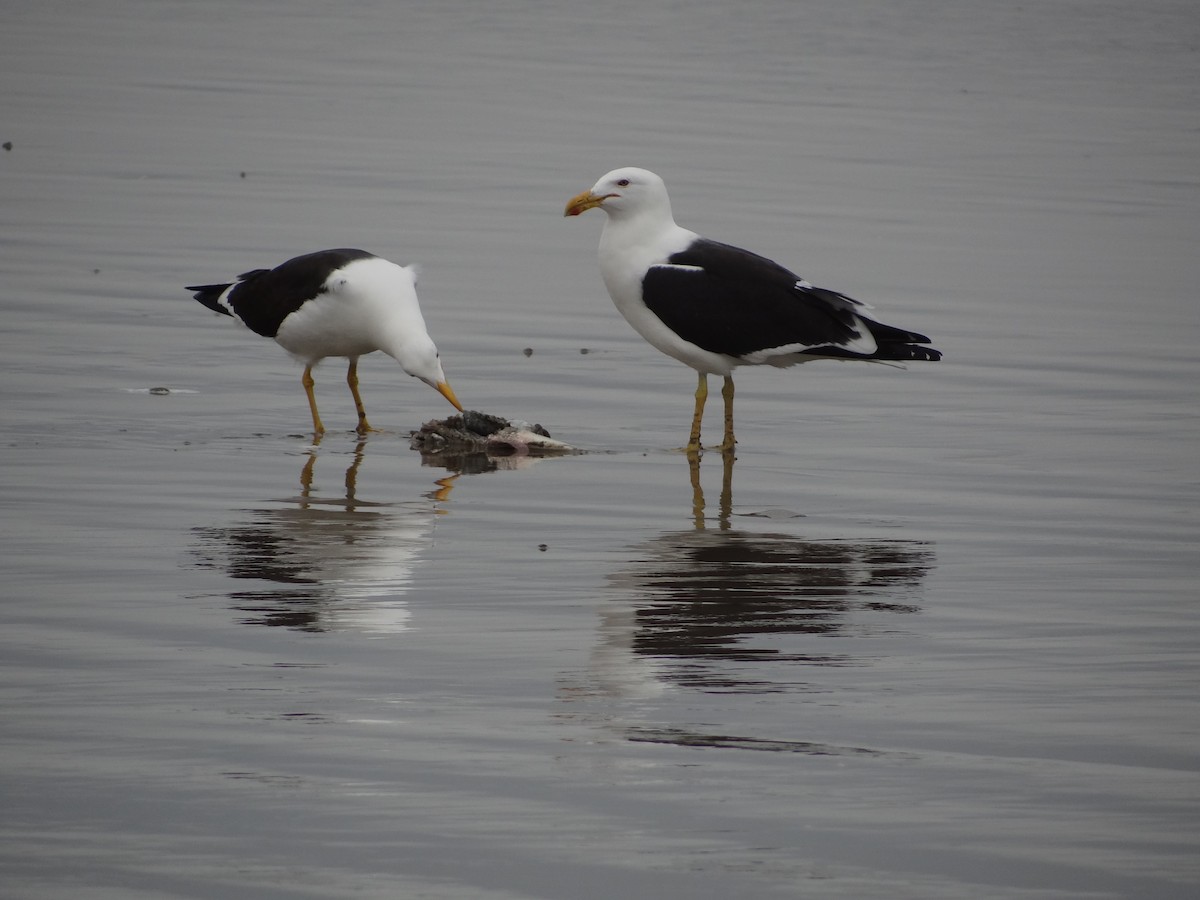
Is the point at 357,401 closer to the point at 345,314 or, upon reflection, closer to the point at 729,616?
the point at 345,314

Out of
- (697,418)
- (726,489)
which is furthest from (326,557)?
(697,418)

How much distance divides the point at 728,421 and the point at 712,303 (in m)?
0.60

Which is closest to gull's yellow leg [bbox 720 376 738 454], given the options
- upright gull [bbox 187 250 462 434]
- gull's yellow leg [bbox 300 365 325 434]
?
upright gull [bbox 187 250 462 434]

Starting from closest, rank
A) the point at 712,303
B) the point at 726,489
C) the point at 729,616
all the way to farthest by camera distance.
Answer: the point at 729,616 → the point at 726,489 → the point at 712,303

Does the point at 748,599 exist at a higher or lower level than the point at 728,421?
lower

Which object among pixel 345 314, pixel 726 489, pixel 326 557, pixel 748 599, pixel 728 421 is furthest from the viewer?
pixel 345 314

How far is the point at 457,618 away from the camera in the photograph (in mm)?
5984

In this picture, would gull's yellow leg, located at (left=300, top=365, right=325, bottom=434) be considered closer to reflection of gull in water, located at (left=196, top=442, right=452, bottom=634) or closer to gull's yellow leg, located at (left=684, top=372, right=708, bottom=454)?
reflection of gull in water, located at (left=196, top=442, right=452, bottom=634)

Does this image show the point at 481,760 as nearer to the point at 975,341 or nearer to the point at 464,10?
the point at 975,341

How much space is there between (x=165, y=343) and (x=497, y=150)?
28.8ft

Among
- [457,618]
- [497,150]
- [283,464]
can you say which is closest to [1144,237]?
[497,150]

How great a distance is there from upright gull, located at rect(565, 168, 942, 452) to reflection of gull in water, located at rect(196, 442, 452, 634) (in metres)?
1.79

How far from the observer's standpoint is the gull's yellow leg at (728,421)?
895 centimetres

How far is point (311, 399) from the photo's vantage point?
30.8ft
